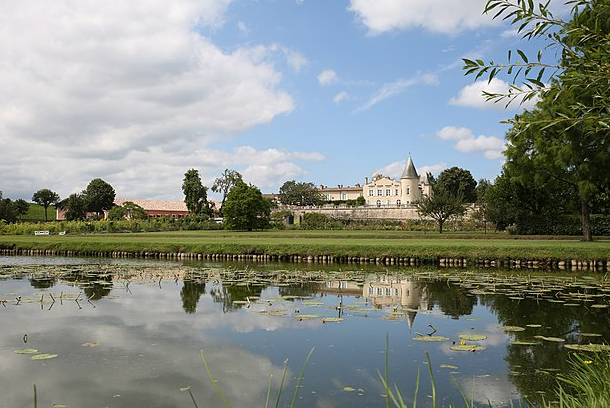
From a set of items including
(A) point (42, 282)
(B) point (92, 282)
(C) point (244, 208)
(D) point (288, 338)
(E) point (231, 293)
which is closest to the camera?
(D) point (288, 338)

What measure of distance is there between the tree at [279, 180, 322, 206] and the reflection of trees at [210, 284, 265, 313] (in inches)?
3373

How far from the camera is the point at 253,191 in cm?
5809

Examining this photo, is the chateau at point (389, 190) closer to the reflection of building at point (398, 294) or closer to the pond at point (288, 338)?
the reflection of building at point (398, 294)

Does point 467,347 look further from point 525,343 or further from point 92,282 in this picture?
point 92,282

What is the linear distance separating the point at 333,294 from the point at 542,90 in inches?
420

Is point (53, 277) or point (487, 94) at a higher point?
point (487, 94)

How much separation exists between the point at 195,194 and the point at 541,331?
242 ft

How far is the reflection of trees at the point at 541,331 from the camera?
6634 mm

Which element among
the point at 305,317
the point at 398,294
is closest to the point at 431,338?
the point at 305,317

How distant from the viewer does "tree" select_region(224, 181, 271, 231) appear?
56906mm

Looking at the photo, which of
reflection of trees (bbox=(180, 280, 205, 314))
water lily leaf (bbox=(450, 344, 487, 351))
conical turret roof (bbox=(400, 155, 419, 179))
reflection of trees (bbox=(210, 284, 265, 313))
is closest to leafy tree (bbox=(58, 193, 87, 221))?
conical turret roof (bbox=(400, 155, 419, 179))

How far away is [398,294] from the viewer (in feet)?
47.0

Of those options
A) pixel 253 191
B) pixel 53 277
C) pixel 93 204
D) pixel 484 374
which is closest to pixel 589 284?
pixel 484 374

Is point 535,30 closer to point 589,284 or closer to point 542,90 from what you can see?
point 542,90
